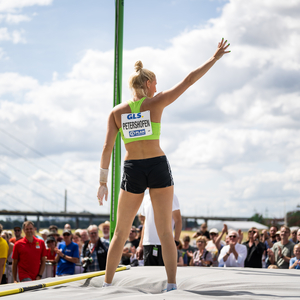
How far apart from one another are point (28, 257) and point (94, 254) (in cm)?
104

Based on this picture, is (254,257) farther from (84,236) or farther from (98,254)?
(84,236)

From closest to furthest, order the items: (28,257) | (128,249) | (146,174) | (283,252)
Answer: (146,174)
(28,257)
(283,252)
(128,249)

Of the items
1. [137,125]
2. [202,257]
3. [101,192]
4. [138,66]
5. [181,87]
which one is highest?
[138,66]

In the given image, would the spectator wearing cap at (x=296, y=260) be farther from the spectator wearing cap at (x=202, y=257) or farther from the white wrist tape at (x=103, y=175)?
the white wrist tape at (x=103, y=175)

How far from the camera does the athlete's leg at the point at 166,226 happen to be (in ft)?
9.62

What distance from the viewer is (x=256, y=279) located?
3062 millimetres

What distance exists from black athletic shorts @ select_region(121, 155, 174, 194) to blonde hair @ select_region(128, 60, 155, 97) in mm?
550

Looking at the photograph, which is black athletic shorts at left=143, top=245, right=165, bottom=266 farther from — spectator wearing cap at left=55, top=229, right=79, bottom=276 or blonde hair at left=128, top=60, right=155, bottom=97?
spectator wearing cap at left=55, top=229, right=79, bottom=276

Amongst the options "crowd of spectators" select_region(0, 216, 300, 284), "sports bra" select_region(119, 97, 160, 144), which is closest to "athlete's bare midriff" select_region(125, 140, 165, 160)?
"sports bra" select_region(119, 97, 160, 144)

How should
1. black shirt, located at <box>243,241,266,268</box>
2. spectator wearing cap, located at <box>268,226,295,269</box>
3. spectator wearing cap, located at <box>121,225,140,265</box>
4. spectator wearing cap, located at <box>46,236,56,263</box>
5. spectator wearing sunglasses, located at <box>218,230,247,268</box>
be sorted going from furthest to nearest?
spectator wearing cap, located at <box>46,236,56,263</box> < spectator wearing cap, located at <box>121,225,140,265</box> < black shirt, located at <box>243,241,266,268</box> < spectator wearing cap, located at <box>268,226,295,269</box> < spectator wearing sunglasses, located at <box>218,230,247,268</box>

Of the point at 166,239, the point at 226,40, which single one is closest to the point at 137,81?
the point at 226,40

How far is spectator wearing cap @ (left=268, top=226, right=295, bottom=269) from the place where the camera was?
6659 mm

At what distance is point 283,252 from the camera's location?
6758 mm

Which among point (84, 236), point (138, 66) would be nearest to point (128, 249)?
point (84, 236)
